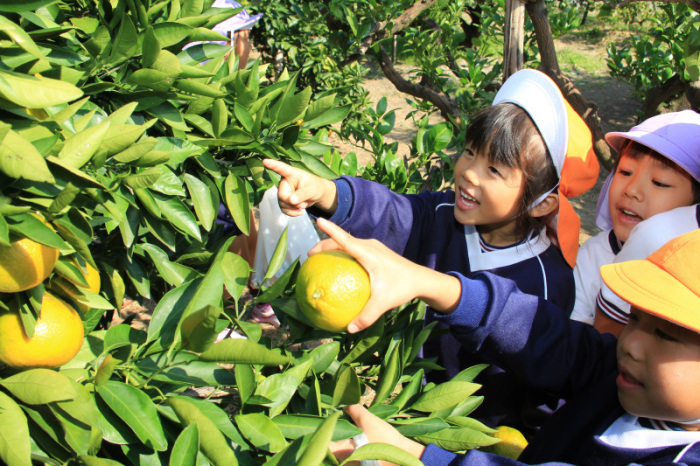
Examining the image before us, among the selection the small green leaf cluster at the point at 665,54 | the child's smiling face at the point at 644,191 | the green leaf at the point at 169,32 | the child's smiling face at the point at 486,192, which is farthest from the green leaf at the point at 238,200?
the small green leaf cluster at the point at 665,54

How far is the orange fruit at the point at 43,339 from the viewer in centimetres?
71

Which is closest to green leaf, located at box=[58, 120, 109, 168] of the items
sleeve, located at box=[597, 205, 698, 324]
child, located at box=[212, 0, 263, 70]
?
sleeve, located at box=[597, 205, 698, 324]

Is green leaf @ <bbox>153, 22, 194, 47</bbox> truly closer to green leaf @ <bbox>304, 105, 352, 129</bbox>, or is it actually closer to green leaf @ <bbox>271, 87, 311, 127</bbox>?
green leaf @ <bbox>271, 87, 311, 127</bbox>

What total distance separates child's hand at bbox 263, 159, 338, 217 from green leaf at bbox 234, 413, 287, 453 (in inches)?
18.9

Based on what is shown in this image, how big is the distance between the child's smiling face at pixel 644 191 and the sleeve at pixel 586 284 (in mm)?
105

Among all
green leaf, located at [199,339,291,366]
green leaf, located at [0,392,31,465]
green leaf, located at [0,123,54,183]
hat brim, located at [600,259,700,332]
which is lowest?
green leaf, located at [0,392,31,465]

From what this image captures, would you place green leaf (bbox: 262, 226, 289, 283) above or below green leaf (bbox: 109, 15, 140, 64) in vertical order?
below

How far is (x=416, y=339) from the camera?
1.07 m

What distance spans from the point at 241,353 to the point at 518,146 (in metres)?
1.00

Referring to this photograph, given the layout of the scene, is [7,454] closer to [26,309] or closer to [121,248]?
[26,309]

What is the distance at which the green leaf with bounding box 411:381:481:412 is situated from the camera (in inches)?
39.8

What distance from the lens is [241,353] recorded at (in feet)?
2.34

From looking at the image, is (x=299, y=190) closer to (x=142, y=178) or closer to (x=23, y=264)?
(x=142, y=178)

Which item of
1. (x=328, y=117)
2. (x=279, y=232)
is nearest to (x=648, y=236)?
(x=328, y=117)
